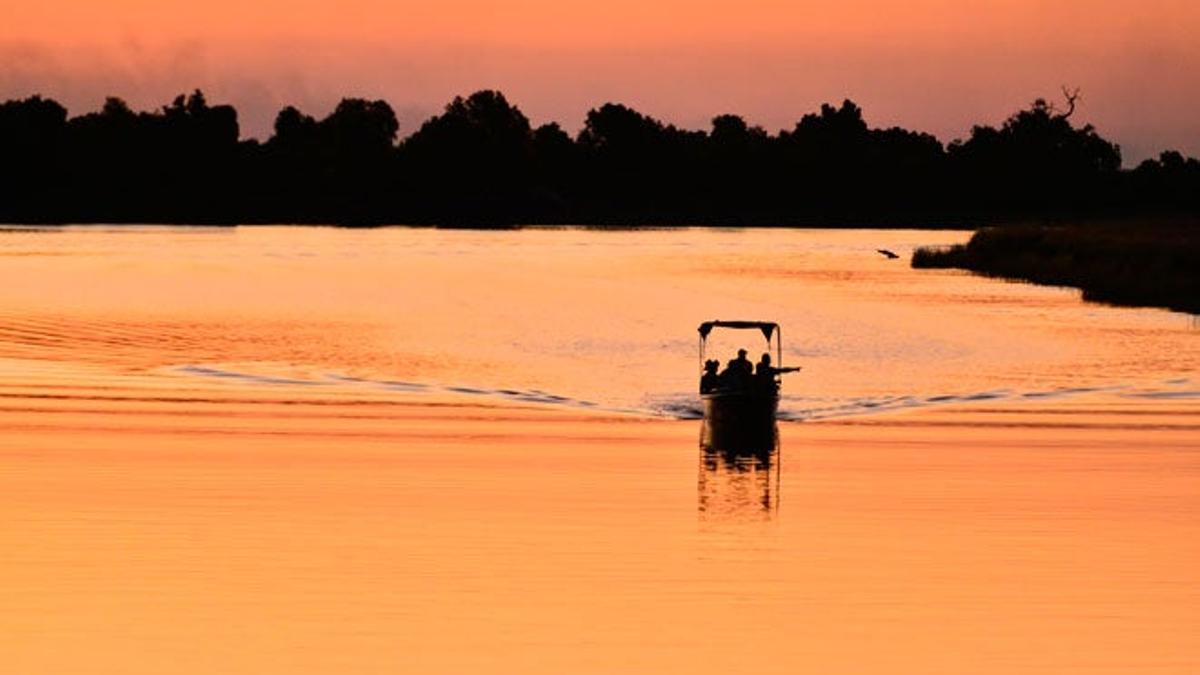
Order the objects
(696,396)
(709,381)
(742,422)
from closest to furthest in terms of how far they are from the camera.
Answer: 1. (742,422)
2. (709,381)
3. (696,396)

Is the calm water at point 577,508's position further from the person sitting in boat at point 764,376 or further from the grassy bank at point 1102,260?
the grassy bank at point 1102,260

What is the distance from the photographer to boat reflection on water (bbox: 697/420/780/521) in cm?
3628

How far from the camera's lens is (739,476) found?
1610 inches

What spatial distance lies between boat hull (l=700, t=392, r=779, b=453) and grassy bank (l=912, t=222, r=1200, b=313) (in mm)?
55387

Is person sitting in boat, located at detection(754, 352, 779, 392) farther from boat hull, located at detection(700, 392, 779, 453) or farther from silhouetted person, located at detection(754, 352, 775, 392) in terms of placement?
boat hull, located at detection(700, 392, 779, 453)

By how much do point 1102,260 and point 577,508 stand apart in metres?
87.9

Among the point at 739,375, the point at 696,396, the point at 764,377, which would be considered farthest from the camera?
the point at 696,396

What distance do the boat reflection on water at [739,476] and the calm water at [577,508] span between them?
0.50 ft

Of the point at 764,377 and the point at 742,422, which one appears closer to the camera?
the point at 742,422

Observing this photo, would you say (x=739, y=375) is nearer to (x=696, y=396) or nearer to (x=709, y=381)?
(x=709, y=381)

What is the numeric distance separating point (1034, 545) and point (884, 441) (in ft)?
52.2

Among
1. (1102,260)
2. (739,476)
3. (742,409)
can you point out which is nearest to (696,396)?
(742,409)

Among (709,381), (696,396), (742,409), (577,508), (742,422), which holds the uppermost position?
(709,381)

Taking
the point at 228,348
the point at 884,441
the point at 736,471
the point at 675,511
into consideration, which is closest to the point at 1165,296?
the point at 228,348
